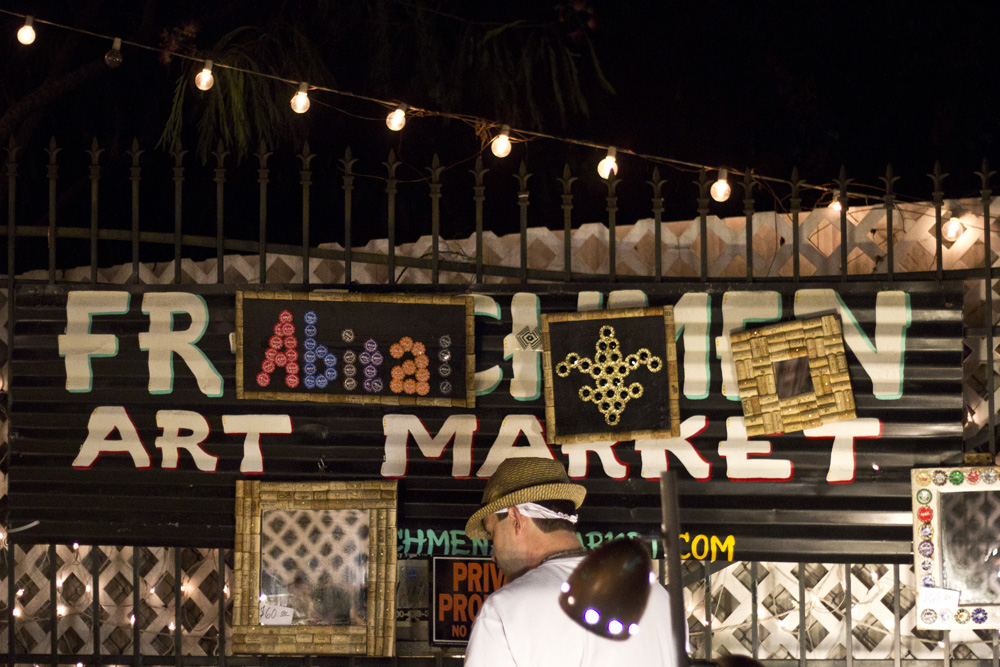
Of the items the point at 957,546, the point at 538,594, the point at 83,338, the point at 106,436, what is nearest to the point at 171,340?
the point at 83,338

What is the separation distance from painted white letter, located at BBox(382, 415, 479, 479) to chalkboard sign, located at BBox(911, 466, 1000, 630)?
193 centimetres

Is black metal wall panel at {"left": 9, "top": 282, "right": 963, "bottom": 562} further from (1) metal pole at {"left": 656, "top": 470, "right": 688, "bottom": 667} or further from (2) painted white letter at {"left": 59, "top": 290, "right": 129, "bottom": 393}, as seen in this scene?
(1) metal pole at {"left": 656, "top": 470, "right": 688, "bottom": 667}

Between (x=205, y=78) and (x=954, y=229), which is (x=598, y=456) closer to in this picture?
(x=954, y=229)

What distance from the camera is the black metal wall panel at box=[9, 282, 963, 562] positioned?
13.5ft

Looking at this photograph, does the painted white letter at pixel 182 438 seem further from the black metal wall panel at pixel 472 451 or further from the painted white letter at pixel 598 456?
the painted white letter at pixel 598 456

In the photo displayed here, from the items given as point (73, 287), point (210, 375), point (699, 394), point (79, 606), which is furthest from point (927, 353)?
point (79, 606)

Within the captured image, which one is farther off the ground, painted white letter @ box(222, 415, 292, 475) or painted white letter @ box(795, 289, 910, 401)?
painted white letter @ box(795, 289, 910, 401)

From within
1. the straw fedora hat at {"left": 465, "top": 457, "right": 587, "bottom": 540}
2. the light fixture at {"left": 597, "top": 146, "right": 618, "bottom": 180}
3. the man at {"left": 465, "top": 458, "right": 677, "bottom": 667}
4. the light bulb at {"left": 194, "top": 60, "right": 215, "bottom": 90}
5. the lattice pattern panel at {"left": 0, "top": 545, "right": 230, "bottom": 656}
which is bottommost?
the lattice pattern panel at {"left": 0, "top": 545, "right": 230, "bottom": 656}

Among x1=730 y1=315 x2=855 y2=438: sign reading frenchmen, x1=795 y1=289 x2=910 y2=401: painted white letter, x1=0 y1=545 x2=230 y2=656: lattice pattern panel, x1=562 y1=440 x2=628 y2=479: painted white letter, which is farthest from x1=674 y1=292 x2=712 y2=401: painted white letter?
x1=0 y1=545 x2=230 y2=656: lattice pattern panel

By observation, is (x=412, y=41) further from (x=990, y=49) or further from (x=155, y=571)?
(x=990, y=49)

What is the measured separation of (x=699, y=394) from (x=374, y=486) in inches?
58.5

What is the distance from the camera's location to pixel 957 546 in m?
4.06

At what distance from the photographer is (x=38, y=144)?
26.8 ft

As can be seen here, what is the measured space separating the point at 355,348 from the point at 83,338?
128 centimetres
